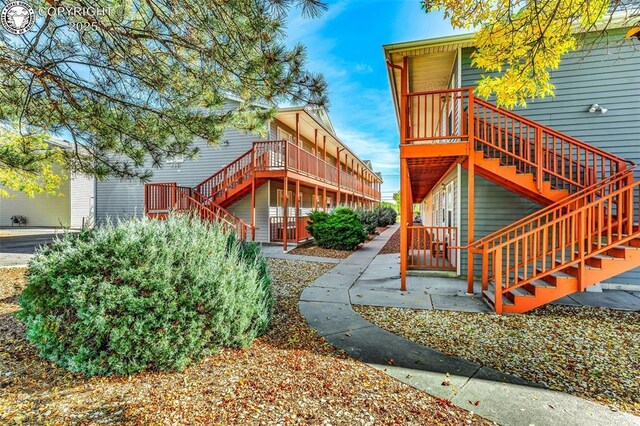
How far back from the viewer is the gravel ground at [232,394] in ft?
7.77

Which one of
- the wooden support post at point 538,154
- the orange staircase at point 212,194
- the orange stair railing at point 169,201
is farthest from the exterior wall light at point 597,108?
the orange stair railing at point 169,201

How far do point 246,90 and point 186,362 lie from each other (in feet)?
12.5

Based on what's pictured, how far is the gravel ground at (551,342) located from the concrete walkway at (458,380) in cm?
20

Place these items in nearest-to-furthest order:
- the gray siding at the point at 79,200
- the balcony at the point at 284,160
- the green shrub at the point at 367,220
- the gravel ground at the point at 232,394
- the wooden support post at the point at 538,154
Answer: the gravel ground at the point at 232,394 → the wooden support post at the point at 538,154 → the balcony at the point at 284,160 → the green shrub at the point at 367,220 → the gray siding at the point at 79,200

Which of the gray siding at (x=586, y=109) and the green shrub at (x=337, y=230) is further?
the green shrub at (x=337, y=230)

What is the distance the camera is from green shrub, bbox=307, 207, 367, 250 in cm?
1221

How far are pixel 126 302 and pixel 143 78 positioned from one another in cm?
360

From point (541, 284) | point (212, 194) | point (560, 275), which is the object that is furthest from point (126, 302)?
point (212, 194)

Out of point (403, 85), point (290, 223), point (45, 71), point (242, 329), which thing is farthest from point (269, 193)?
point (242, 329)

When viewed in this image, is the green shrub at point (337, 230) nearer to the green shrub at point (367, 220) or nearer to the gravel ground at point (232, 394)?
the green shrub at point (367, 220)

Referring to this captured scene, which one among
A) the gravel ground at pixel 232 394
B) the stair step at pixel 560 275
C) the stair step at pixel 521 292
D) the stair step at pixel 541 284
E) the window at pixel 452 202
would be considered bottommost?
the gravel ground at pixel 232 394

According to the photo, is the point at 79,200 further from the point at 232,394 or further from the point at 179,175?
the point at 232,394

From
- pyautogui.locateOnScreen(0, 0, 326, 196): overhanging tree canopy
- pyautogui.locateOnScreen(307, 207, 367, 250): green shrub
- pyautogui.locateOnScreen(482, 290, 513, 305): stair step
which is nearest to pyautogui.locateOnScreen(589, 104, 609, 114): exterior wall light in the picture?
pyautogui.locateOnScreen(482, 290, 513, 305): stair step

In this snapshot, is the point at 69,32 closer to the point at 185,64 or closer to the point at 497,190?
the point at 185,64
